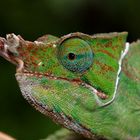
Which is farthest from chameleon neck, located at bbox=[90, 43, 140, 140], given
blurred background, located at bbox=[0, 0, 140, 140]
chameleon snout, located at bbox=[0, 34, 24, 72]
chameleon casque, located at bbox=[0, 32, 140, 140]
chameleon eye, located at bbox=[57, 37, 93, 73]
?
blurred background, located at bbox=[0, 0, 140, 140]

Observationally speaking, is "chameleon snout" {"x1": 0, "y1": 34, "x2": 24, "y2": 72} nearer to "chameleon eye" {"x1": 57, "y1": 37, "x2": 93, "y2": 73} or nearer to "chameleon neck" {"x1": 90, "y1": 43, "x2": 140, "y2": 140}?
"chameleon eye" {"x1": 57, "y1": 37, "x2": 93, "y2": 73}

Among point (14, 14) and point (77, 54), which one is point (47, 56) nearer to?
point (77, 54)

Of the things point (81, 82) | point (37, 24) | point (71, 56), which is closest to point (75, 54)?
point (71, 56)

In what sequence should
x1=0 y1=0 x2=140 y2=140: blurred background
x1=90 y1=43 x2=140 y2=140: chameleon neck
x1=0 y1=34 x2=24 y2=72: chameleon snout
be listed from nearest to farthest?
x1=0 y1=34 x2=24 y2=72: chameleon snout < x1=90 y1=43 x2=140 y2=140: chameleon neck < x1=0 y1=0 x2=140 y2=140: blurred background

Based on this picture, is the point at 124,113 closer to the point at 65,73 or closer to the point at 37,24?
the point at 65,73

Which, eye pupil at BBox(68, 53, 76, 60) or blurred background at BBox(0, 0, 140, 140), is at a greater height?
blurred background at BBox(0, 0, 140, 140)

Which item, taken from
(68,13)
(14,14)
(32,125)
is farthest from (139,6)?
(32,125)

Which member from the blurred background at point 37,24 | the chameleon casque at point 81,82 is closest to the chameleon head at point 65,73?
the chameleon casque at point 81,82

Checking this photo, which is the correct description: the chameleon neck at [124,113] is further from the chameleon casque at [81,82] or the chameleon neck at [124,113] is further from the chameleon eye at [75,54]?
the chameleon eye at [75,54]
